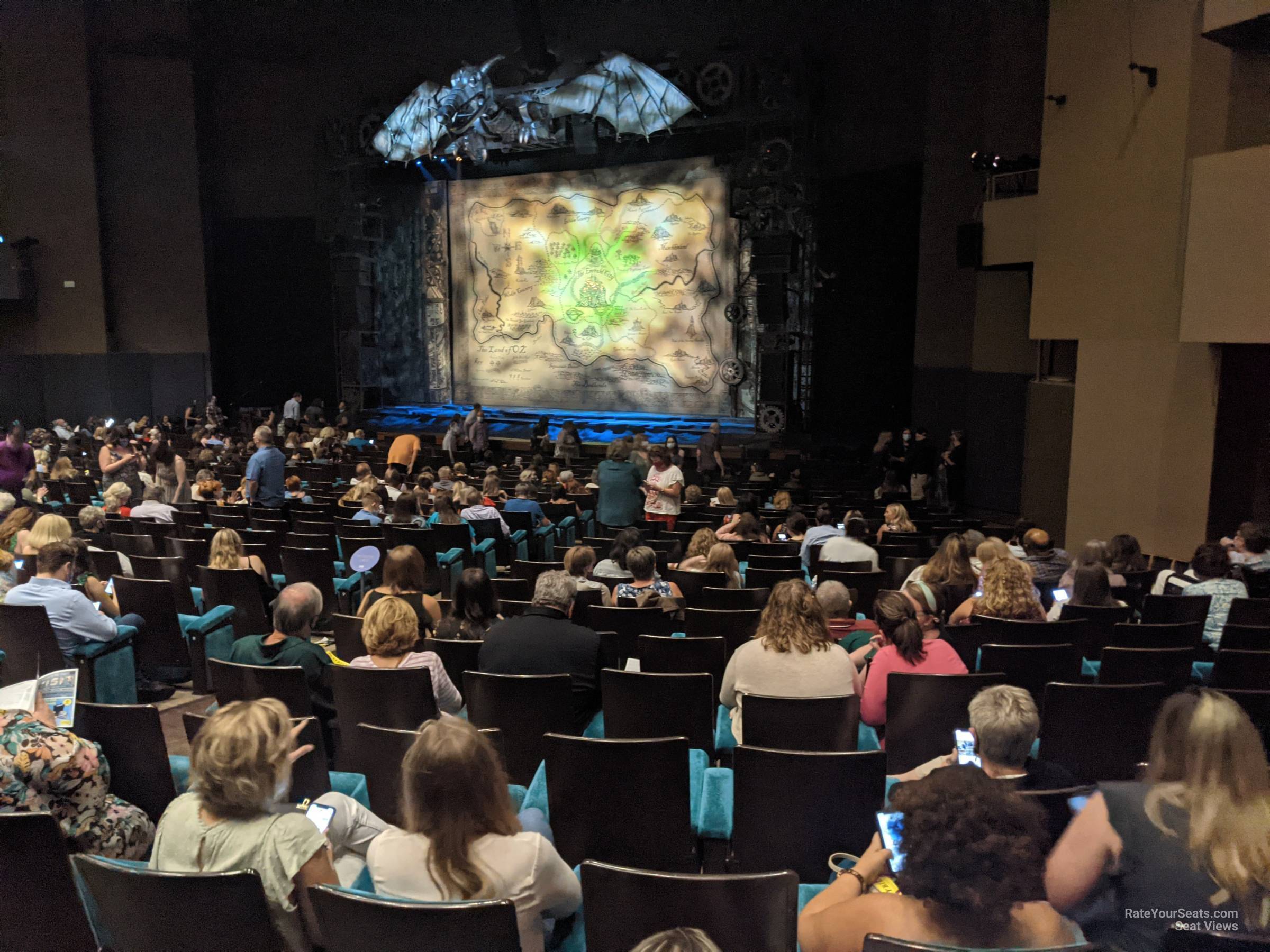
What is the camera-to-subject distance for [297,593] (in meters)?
4.14

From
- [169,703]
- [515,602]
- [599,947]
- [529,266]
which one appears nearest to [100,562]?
[169,703]

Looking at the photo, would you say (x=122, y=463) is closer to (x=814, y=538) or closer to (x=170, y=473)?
(x=170, y=473)

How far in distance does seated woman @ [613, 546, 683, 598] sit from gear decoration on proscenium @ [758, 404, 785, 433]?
36.1ft

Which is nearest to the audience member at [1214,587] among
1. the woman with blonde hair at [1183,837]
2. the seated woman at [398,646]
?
the woman with blonde hair at [1183,837]

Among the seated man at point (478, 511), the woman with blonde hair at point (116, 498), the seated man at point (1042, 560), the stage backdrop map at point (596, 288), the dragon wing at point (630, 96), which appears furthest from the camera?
the stage backdrop map at point (596, 288)

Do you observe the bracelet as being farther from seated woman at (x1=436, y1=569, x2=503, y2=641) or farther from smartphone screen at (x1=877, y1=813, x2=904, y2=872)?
seated woman at (x1=436, y1=569, x2=503, y2=641)

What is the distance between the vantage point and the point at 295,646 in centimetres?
405

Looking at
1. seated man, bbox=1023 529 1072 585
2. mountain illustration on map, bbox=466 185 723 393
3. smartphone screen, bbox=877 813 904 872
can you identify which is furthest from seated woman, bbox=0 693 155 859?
mountain illustration on map, bbox=466 185 723 393

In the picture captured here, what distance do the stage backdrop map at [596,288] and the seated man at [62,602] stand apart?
567 inches

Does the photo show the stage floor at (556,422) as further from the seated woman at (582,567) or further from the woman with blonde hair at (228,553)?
the woman with blonde hair at (228,553)

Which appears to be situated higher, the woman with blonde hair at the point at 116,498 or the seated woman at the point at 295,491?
the woman with blonde hair at the point at 116,498

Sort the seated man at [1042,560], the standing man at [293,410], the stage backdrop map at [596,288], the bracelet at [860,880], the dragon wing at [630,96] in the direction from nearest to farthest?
the bracelet at [860,880] < the seated man at [1042,560] < the dragon wing at [630,96] < the stage backdrop map at [596,288] < the standing man at [293,410]

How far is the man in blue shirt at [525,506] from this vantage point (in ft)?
28.7

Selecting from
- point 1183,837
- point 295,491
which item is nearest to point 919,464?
point 295,491
